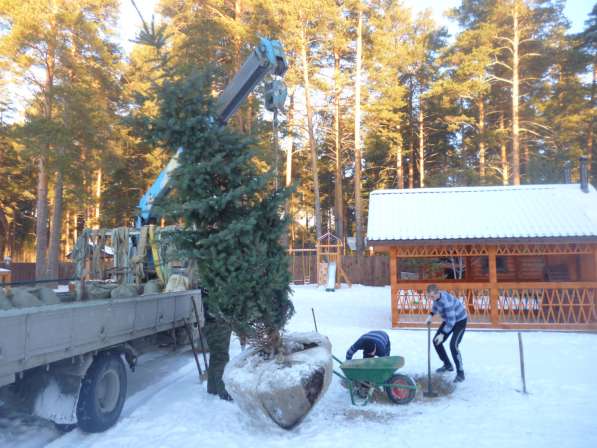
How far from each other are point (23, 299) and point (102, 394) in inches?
61.4

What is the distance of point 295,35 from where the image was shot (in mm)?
26469

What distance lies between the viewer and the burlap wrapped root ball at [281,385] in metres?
5.26

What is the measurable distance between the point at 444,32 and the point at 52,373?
3374 centimetres

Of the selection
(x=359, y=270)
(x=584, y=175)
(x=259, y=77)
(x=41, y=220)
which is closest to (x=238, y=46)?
(x=41, y=220)

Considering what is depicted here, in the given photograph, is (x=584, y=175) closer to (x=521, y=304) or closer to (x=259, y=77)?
(x=521, y=304)

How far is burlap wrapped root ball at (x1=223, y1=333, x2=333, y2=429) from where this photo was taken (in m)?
5.26

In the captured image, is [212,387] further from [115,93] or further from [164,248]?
[115,93]

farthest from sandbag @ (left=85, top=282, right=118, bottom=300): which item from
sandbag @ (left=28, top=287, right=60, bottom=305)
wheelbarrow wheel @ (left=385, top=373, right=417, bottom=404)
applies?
wheelbarrow wheel @ (left=385, top=373, right=417, bottom=404)

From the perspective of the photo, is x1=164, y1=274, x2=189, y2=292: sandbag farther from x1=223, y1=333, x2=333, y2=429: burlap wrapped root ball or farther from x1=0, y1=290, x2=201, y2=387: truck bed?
x1=223, y1=333, x2=333, y2=429: burlap wrapped root ball

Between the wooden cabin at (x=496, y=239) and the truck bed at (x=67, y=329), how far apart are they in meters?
7.42

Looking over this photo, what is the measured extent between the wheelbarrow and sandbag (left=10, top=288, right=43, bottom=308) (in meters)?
4.05

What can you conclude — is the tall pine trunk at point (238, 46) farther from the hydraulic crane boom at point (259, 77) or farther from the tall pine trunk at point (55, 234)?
the hydraulic crane boom at point (259, 77)

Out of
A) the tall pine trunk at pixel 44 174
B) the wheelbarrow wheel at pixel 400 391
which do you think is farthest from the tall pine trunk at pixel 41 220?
the wheelbarrow wheel at pixel 400 391

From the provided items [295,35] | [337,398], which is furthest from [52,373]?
[295,35]
